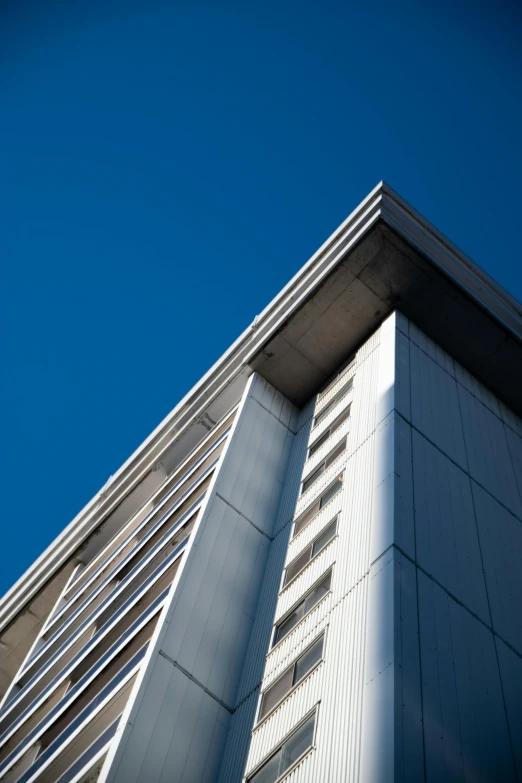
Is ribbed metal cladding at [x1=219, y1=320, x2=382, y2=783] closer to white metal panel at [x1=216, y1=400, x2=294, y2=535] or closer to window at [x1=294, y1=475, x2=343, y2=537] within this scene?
window at [x1=294, y1=475, x2=343, y2=537]

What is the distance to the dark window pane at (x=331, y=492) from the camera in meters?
23.6

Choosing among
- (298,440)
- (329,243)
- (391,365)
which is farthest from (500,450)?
(329,243)

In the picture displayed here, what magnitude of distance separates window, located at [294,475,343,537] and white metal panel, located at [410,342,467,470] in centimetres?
280

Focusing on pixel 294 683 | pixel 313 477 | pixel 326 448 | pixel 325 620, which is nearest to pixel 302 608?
pixel 325 620

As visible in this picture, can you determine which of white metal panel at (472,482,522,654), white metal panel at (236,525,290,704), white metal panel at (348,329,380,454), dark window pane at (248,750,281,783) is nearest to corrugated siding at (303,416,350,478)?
white metal panel at (348,329,380,454)

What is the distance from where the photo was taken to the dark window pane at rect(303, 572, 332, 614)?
19.9 metres

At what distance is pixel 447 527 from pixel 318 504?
175 inches

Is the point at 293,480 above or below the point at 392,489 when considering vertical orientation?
below

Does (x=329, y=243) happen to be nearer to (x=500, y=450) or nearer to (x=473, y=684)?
(x=500, y=450)

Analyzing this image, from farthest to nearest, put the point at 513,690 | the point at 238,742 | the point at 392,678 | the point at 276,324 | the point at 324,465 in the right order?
the point at 276,324 → the point at 324,465 → the point at 238,742 → the point at 513,690 → the point at 392,678

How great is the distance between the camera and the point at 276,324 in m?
33.6

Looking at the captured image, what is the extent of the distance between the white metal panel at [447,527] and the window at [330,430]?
4518mm

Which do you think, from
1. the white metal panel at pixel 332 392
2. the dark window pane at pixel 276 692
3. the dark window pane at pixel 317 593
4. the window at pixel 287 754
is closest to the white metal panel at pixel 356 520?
the dark window pane at pixel 317 593

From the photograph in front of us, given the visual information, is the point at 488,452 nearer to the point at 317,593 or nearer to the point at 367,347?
the point at 367,347
